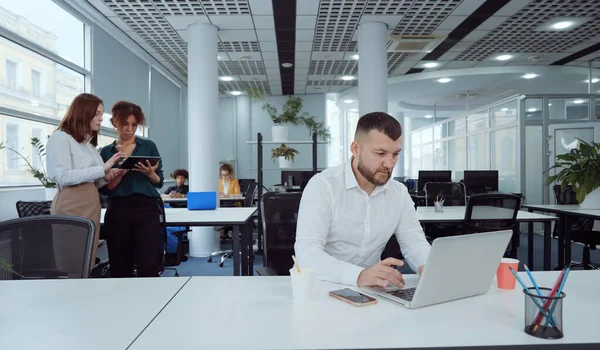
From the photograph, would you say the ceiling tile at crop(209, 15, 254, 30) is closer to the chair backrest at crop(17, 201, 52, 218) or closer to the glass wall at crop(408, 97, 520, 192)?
the chair backrest at crop(17, 201, 52, 218)

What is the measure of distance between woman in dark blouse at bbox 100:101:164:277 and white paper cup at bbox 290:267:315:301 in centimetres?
173

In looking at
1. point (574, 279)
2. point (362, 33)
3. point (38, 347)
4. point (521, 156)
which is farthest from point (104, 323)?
point (521, 156)

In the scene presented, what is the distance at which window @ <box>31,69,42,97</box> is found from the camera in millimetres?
4883

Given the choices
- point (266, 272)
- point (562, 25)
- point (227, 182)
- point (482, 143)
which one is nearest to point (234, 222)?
point (266, 272)

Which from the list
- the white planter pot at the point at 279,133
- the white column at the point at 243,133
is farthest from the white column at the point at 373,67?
the white column at the point at 243,133

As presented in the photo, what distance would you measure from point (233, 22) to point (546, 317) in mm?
6005

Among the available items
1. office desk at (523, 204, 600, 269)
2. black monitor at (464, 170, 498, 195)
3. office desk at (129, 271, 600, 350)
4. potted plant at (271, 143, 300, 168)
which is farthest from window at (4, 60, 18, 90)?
black monitor at (464, 170, 498, 195)

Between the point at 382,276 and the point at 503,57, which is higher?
the point at 503,57

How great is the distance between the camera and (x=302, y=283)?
52.1 inches

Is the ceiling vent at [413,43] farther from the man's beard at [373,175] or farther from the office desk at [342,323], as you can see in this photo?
the office desk at [342,323]

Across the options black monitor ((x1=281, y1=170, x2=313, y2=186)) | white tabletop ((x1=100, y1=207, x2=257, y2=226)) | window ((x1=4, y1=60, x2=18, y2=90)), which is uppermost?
window ((x1=4, y1=60, x2=18, y2=90))

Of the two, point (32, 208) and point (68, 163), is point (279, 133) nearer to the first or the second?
point (32, 208)

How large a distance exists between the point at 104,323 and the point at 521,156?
8.08 m

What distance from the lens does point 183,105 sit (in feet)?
35.9
